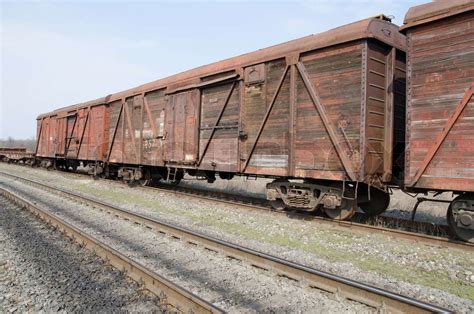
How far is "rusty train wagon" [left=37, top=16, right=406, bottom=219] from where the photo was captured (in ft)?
23.7

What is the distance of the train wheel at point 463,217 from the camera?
5.91m

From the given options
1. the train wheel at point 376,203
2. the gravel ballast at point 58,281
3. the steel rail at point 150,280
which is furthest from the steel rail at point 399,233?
the gravel ballast at point 58,281

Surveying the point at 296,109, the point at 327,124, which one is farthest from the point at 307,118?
the point at 327,124

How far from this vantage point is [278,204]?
900cm

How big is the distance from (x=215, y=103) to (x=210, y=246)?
18.5ft

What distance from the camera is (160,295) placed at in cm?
396

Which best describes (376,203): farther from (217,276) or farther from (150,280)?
(150,280)

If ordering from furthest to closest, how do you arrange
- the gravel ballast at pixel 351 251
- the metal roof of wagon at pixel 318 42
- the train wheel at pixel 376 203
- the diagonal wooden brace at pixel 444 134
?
the train wheel at pixel 376 203 < the metal roof of wagon at pixel 318 42 < the diagonal wooden brace at pixel 444 134 < the gravel ballast at pixel 351 251

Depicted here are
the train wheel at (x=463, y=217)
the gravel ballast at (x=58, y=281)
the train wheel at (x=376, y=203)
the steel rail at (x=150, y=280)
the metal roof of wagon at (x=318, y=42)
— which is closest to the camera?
the steel rail at (x=150, y=280)

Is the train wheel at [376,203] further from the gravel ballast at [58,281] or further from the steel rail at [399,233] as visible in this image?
the gravel ballast at [58,281]

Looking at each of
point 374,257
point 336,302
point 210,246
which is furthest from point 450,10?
point 210,246

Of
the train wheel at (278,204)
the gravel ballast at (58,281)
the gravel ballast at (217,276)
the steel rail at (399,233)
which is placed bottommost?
the gravel ballast at (58,281)

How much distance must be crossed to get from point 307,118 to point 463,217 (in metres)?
3.63

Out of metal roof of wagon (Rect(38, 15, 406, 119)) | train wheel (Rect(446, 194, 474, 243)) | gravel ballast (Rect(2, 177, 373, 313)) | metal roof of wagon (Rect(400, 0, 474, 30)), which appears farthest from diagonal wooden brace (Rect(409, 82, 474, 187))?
gravel ballast (Rect(2, 177, 373, 313))
